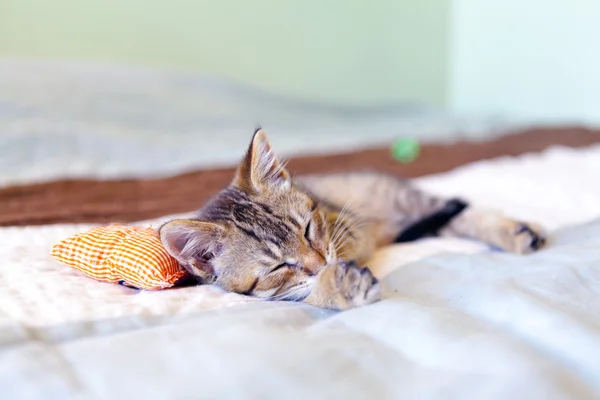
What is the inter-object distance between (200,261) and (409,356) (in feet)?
1.61

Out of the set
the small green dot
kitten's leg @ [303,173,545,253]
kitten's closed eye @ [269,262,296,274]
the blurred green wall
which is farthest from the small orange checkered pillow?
the blurred green wall

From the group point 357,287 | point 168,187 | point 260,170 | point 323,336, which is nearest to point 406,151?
point 168,187

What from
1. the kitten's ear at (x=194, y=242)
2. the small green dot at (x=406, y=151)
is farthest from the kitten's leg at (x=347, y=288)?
the small green dot at (x=406, y=151)

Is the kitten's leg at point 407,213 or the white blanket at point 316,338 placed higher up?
the white blanket at point 316,338

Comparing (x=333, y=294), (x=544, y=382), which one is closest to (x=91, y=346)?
(x=333, y=294)

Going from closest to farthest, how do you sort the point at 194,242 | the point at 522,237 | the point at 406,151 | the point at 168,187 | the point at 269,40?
the point at 194,242 → the point at 522,237 → the point at 168,187 → the point at 406,151 → the point at 269,40

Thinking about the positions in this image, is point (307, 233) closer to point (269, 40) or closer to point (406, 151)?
point (406, 151)

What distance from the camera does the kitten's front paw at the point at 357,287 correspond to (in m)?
0.81

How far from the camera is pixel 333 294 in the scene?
82 cm

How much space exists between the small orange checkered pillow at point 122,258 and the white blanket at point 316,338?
1.1 inches

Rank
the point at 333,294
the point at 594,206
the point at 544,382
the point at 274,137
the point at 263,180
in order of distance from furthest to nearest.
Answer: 1. the point at 274,137
2. the point at 594,206
3. the point at 263,180
4. the point at 333,294
5. the point at 544,382

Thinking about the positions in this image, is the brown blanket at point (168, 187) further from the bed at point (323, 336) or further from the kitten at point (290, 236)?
the kitten at point (290, 236)

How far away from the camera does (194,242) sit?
969mm

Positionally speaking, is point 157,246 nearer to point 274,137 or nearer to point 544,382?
point 544,382
